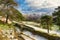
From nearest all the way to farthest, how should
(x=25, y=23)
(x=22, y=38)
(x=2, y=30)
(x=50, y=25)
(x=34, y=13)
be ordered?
(x=2, y=30), (x=22, y=38), (x=50, y=25), (x=25, y=23), (x=34, y=13)

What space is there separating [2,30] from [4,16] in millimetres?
2926

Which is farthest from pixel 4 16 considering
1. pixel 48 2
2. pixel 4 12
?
pixel 48 2

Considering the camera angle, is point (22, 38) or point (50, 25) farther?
point (50, 25)

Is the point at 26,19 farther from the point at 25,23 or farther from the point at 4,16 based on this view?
the point at 4,16

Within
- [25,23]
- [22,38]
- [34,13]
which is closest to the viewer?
[22,38]

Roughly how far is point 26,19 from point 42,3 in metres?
2.84

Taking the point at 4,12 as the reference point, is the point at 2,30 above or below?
below

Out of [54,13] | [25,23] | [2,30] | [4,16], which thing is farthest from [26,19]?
[2,30]

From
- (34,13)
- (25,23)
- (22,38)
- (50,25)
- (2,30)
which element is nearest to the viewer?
(2,30)

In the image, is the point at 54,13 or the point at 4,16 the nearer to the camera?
the point at 4,16

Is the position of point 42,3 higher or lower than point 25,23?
higher

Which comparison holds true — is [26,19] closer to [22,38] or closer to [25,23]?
[25,23]

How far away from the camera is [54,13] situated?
21.2 m

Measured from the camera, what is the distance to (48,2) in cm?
2314
